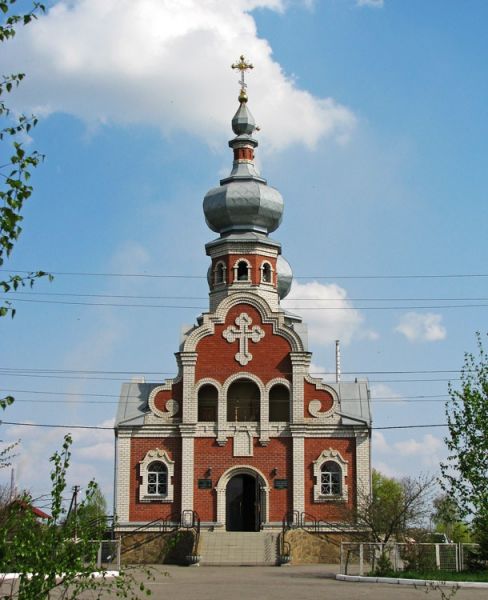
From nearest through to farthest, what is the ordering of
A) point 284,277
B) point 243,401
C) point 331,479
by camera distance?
1. point 331,479
2. point 243,401
3. point 284,277

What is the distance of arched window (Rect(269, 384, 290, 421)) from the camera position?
126ft

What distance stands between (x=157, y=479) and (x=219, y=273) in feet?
29.5

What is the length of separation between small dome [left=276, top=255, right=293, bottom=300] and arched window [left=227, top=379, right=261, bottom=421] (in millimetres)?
9792

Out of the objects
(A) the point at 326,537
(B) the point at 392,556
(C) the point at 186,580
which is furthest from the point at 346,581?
(A) the point at 326,537

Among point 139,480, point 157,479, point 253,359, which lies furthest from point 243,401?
point 139,480

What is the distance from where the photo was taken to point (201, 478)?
36719 millimetres

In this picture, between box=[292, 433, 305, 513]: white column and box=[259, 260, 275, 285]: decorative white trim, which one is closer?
box=[292, 433, 305, 513]: white column

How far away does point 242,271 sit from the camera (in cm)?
4075

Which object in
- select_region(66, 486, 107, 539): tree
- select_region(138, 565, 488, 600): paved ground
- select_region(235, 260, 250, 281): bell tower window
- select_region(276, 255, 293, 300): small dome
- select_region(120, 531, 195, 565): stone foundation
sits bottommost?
select_region(138, 565, 488, 600): paved ground

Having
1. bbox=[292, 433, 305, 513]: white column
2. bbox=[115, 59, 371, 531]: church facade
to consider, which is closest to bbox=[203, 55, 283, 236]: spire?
bbox=[115, 59, 371, 531]: church facade

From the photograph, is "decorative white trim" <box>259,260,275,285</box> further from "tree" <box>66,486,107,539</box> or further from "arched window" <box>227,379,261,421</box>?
"tree" <box>66,486,107,539</box>

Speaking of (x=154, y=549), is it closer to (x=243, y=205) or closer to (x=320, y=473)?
(x=320, y=473)

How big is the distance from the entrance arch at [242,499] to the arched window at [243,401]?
222 centimetres

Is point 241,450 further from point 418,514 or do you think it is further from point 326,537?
point 418,514
